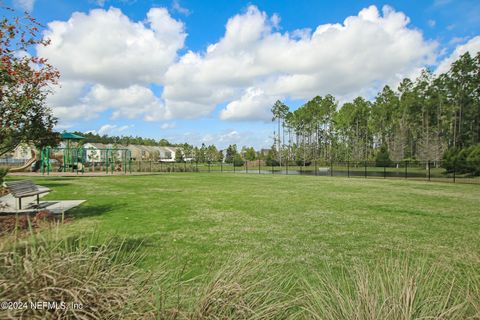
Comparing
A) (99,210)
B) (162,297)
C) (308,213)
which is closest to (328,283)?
(162,297)

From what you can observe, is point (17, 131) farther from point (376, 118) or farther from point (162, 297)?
point (376, 118)

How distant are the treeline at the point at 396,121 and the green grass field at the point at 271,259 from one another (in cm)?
4047

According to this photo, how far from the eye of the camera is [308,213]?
875 cm

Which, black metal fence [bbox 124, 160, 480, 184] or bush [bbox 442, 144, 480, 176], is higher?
bush [bbox 442, 144, 480, 176]

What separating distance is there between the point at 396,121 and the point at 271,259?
68.1 meters

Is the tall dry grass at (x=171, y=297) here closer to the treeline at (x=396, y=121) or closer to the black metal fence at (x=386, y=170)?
the black metal fence at (x=386, y=170)

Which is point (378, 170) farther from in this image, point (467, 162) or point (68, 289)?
point (68, 289)

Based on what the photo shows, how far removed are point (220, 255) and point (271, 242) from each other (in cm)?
138

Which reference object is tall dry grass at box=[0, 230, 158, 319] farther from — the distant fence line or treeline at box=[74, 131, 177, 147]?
treeline at box=[74, 131, 177, 147]

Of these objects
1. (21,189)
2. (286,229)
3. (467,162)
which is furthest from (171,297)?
(467,162)

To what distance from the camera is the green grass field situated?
5.88ft

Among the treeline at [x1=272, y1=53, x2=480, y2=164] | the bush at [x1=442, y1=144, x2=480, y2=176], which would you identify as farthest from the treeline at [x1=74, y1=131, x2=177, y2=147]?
the bush at [x1=442, y1=144, x2=480, y2=176]

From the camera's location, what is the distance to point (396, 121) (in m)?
61.8

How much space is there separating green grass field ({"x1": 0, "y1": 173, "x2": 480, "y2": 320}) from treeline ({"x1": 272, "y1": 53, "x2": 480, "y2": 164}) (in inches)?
1593
